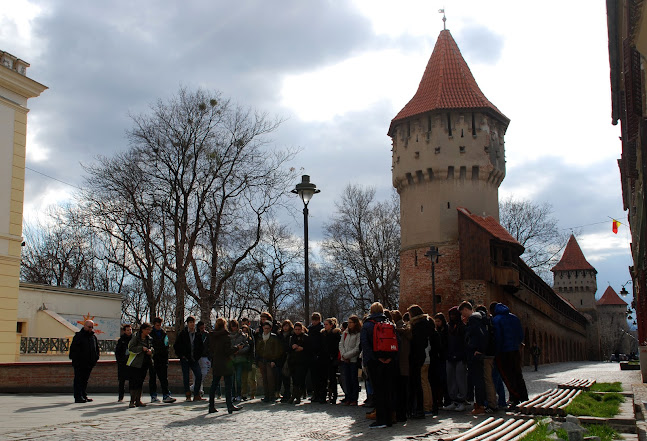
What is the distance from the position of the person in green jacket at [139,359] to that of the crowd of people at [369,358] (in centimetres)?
2

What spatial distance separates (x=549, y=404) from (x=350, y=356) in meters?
3.31

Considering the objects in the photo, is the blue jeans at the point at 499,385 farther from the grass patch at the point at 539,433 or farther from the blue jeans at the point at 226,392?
the blue jeans at the point at 226,392

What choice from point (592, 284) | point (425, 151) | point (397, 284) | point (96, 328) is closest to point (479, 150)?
point (425, 151)

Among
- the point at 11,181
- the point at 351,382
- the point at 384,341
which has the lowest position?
the point at 351,382

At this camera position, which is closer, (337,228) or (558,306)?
(337,228)

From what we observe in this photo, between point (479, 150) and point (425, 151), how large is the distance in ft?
10.1

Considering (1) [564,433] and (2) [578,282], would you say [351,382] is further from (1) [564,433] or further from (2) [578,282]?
(2) [578,282]

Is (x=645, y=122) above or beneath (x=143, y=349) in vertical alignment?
above

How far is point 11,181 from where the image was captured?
21234mm

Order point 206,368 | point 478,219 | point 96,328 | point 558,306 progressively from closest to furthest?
point 206,368
point 96,328
point 478,219
point 558,306

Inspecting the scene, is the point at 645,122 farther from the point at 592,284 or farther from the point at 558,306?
the point at 592,284

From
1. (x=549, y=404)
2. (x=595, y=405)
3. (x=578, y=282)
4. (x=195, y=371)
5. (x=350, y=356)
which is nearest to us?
(x=549, y=404)

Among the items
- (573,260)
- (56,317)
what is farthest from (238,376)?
(573,260)

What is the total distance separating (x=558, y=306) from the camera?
198ft
